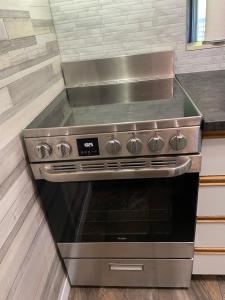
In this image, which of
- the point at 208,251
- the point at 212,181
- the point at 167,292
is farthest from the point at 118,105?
the point at 167,292

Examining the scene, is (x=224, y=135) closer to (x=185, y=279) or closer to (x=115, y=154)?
(x=115, y=154)

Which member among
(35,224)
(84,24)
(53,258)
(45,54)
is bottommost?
(53,258)

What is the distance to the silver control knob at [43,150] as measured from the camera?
0.88 meters

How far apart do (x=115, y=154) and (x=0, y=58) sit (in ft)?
1.65

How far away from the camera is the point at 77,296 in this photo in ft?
4.26

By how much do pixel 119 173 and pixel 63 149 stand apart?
215 millimetres

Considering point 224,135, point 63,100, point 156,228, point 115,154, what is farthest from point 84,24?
point 156,228

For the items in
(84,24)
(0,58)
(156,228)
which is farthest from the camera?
(84,24)

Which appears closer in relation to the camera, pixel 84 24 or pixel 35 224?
pixel 35 224

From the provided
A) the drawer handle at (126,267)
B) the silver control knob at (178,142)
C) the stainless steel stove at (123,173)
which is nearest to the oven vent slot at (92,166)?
the stainless steel stove at (123,173)

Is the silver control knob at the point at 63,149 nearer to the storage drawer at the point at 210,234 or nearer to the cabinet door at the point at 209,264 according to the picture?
the storage drawer at the point at 210,234

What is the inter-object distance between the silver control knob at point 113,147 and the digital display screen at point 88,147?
0.14 ft

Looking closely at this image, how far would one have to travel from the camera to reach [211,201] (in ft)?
3.24

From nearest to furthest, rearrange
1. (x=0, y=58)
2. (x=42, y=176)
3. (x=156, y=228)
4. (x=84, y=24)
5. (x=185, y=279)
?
1. (x=0, y=58)
2. (x=42, y=176)
3. (x=156, y=228)
4. (x=185, y=279)
5. (x=84, y=24)
